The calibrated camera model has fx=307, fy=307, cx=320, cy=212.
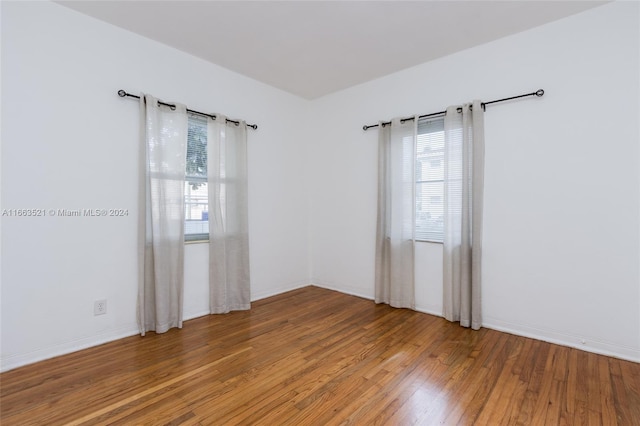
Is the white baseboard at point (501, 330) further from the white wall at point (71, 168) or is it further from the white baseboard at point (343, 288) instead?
the white baseboard at point (343, 288)

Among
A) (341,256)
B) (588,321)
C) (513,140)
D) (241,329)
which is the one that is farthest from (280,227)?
Result: (588,321)

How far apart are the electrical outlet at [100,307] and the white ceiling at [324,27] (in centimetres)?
238

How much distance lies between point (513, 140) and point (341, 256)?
2.40 meters

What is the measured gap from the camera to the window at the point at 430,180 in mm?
3275

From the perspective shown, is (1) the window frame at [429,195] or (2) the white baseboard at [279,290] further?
(2) the white baseboard at [279,290]

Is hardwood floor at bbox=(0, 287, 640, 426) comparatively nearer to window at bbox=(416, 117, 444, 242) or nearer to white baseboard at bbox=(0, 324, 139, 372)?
white baseboard at bbox=(0, 324, 139, 372)

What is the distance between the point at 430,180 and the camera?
3.33m

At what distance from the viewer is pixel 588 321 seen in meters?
2.48

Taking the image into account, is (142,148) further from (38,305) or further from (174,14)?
(38,305)

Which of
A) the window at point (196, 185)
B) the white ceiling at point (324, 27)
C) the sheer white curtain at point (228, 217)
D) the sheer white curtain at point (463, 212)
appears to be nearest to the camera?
the white ceiling at point (324, 27)

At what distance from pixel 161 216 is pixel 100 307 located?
35.2 inches

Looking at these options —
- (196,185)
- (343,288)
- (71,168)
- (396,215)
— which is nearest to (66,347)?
(71,168)

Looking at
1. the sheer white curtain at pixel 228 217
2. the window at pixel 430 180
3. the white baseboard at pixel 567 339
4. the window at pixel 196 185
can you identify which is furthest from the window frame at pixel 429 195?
the window at pixel 196 185

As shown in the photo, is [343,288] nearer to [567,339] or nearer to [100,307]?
[567,339]
